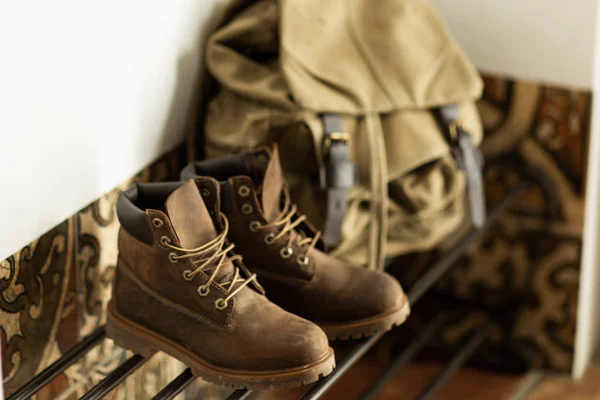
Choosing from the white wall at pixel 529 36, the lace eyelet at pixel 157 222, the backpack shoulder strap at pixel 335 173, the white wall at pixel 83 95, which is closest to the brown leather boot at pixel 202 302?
the lace eyelet at pixel 157 222

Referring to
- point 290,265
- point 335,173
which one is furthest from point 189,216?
point 335,173

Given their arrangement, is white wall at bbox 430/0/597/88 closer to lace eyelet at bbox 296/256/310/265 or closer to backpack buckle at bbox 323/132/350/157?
backpack buckle at bbox 323/132/350/157

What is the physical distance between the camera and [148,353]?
951mm

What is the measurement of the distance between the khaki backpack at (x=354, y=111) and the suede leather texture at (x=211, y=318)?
22 cm

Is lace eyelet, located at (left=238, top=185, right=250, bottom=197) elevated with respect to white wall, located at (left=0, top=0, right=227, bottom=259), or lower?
lower

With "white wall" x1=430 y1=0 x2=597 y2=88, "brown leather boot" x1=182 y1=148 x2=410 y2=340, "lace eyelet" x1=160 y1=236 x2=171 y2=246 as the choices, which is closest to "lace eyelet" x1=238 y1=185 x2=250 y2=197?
"brown leather boot" x1=182 y1=148 x2=410 y2=340

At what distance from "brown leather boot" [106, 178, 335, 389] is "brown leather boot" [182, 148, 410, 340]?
0.04 meters

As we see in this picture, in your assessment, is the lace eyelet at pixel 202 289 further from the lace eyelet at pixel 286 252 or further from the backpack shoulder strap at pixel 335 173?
the backpack shoulder strap at pixel 335 173

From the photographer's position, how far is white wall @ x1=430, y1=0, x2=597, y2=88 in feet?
4.45

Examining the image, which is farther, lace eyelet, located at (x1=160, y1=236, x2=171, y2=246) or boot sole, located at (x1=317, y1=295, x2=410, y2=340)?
boot sole, located at (x1=317, y1=295, x2=410, y2=340)

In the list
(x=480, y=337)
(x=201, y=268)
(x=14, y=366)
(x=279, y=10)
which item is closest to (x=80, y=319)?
(x=14, y=366)

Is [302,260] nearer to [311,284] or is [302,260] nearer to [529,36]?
[311,284]

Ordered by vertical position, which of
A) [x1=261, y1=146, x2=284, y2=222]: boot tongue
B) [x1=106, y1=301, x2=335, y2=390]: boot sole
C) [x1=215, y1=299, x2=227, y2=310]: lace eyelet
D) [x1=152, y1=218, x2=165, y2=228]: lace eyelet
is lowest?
[x1=106, y1=301, x2=335, y2=390]: boot sole

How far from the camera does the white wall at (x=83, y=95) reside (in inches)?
34.4
